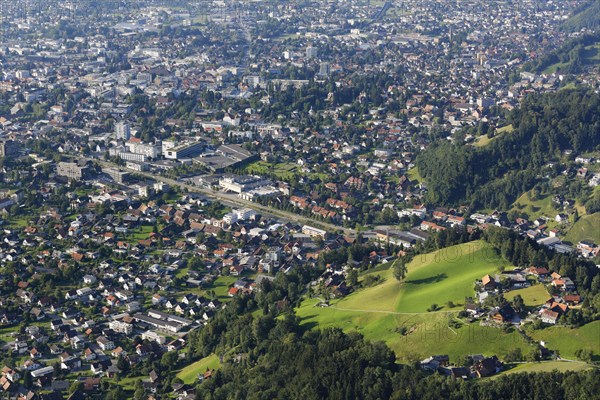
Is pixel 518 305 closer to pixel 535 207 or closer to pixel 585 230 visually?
pixel 585 230

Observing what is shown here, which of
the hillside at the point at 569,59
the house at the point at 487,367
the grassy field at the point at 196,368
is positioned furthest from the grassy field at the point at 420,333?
the hillside at the point at 569,59

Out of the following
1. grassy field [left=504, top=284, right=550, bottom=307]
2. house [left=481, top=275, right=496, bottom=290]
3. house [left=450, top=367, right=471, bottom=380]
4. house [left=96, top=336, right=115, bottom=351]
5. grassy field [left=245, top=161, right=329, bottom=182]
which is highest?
grassy field [left=504, top=284, right=550, bottom=307]

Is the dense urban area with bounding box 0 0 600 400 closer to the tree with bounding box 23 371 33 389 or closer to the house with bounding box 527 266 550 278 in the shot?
the house with bounding box 527 266 550 278

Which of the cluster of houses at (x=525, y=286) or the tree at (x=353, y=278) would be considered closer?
the cluster of houses at (x=525, y=286)

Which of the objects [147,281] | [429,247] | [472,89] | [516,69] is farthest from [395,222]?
[516,69]

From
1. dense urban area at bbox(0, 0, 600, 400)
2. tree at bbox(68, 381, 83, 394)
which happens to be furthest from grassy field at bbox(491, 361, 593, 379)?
tree at bbox(68, 381, 83, 394)

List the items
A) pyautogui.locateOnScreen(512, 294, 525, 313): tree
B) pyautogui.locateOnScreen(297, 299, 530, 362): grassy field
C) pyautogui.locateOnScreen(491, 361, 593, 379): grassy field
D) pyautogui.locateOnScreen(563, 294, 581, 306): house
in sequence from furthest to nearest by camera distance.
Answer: pyautogui.locateOnScreen(563, 294, 581, 306): house < pyautogui.locateOnScreen(512, 294, 525, 313): tree < pyautogui.locateOnScreen(297, 299, 530, 362): grassy field < pyautogui.locateOnScreen(491, 361, 593, 379): grassy field

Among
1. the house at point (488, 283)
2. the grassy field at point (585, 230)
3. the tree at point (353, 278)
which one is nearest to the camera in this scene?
the house at point (488, 283)

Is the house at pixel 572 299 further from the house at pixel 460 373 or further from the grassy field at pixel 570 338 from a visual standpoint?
the house at pixel 460 373
